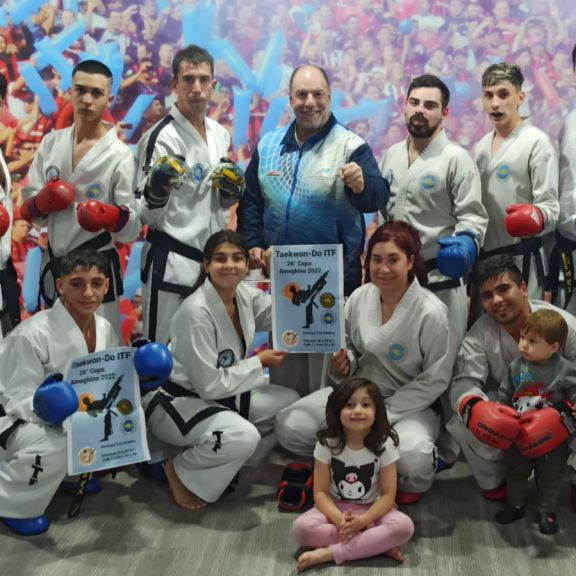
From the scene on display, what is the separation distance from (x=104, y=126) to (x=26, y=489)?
1.85 meters

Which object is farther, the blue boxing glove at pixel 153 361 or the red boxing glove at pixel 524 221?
the red boxing glove at pixel 524 221

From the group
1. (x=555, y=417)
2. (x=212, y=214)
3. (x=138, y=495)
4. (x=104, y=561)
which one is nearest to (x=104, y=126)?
(x=212, y=214)

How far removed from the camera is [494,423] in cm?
316

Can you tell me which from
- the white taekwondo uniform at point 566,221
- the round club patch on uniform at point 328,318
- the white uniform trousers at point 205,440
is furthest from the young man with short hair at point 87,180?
the white taekwondo uniform at point 566,221

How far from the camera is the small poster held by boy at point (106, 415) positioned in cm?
313

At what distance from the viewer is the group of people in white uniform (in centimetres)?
337

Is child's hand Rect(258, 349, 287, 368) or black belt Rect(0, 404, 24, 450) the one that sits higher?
child's hand Rect(258, 349, 287, 368)

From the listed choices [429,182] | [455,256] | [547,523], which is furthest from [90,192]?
[547,523]

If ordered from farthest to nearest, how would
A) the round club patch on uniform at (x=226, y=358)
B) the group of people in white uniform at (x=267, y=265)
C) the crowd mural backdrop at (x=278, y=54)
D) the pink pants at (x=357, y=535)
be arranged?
the crowd mural backdrop at (x=278, y=54) < the round club patch on uniform at (x=226, y=358) < the group of people in white uniform at (x=267, y=265) < the pink pants at (x=357, y=535)

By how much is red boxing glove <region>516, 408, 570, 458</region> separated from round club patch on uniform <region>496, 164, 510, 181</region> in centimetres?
130

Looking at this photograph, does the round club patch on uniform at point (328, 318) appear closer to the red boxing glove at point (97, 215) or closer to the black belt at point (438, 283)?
the black belt at point (438, 283)

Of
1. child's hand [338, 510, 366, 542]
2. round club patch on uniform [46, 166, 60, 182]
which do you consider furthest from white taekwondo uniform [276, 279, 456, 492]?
round club patch on uniform [46, 166, 60, 182]

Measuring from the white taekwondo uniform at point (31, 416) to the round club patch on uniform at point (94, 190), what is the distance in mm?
747

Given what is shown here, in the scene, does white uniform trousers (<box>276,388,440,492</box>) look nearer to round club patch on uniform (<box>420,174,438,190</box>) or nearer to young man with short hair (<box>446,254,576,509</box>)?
young man with short hair (<box>446,254,576,509</box>)
